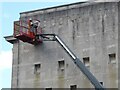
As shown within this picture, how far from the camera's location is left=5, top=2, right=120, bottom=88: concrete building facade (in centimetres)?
4494

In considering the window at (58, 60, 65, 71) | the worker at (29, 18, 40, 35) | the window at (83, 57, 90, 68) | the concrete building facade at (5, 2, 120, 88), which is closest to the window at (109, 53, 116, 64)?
the concrete building facade at (5, 2, 120, 88)

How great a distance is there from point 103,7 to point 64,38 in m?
4.54

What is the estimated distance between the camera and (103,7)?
4606cm

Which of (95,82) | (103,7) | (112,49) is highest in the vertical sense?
(103,7)

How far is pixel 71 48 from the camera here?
155ft

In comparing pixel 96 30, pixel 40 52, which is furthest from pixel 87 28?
pixel 40 52

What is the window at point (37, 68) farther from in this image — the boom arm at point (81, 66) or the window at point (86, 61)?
the window at point (86, 61)

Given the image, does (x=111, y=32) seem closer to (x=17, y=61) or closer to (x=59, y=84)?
(x=59, y=84)

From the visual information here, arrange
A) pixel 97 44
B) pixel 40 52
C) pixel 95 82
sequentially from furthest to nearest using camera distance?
pixel 40 52
pixel 97 44
pixel 95 82

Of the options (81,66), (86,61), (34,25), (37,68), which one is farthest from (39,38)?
(81,66)

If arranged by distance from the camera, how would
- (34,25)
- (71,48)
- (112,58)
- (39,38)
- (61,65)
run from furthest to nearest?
(39,38)
(34,25)
(61,65)
(71,48)
(112,58)

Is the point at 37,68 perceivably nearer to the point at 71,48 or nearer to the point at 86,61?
the point at 71,48

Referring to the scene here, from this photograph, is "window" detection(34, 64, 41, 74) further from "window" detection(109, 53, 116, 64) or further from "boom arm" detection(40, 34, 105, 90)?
"window" detection(109, 53, 116, 64)

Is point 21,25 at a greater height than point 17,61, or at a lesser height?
greater
